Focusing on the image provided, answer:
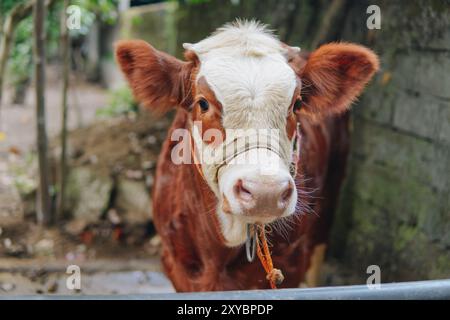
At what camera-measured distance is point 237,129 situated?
226 centimetres

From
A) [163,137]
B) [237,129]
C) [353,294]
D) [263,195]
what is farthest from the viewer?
[163,137]

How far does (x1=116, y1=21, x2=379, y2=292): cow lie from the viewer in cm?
221

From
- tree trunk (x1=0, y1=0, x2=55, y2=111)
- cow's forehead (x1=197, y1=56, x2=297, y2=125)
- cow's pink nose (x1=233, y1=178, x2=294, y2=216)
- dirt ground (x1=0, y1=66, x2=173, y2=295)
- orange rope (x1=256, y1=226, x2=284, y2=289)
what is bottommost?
dirt ground (x1=0, y1=66, x2=173, y2=295)

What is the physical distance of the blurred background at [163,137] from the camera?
3549 mm

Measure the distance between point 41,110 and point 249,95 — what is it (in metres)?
2.67

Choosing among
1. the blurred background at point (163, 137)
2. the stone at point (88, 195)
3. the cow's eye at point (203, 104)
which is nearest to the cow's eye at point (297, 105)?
the cow's eye at point (203, 104)

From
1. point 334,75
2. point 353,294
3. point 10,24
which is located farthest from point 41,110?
point 353,294

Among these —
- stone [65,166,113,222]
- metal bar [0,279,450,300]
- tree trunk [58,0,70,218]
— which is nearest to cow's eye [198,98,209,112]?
metal bar [0,279,450,300]

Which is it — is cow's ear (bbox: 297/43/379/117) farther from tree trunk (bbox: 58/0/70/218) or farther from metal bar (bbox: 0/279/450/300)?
tree trunk (bbox: 58/0/70/218)

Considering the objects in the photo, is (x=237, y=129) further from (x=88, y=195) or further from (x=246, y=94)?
(x=88, y=195)

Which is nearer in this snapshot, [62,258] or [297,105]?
[297,105]

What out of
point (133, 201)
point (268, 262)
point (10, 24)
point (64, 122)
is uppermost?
point (10, 24)

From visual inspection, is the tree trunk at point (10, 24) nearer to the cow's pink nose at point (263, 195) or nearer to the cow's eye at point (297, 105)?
the cow's eye at point (297, 105)
